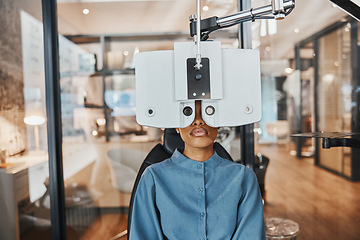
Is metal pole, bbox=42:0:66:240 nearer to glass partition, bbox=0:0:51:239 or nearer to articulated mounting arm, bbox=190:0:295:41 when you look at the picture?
glass partition, bbox=0:0:51:239

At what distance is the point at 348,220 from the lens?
7.39 ft

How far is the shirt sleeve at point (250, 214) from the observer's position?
1.01 metres

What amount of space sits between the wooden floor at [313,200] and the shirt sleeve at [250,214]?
4.05ft

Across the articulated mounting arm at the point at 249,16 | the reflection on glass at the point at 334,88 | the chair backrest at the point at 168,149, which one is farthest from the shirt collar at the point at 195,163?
the reflection on glass at the point at 334,88

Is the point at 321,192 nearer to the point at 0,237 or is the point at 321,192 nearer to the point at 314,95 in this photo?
the point at 314,95

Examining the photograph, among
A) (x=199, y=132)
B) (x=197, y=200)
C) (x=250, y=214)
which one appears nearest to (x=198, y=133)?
(x=199, y=132)

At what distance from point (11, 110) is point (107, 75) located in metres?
0.79

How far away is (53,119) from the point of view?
2047 mm

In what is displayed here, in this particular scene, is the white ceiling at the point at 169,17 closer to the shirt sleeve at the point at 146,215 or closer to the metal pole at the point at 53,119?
the metal pole at the point at 53,119

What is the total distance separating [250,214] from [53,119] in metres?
1.51

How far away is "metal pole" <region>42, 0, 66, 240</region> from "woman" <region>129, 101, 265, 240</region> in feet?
4.10

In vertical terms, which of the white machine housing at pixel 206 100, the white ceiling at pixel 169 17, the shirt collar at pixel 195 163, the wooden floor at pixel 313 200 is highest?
the white ceiling at pixel 169 17

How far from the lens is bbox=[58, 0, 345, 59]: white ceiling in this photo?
2186mm

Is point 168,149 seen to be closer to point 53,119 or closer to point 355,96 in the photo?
point 53,119
